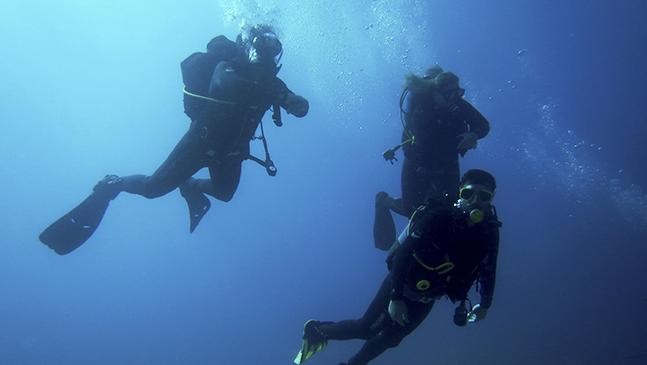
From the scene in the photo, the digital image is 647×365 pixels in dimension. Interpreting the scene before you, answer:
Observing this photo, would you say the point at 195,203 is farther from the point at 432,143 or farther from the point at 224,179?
the point at 432,143

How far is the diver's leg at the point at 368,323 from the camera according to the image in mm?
5879

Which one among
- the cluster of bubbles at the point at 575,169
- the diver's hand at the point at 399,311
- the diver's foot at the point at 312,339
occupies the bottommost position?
the diver's foot at the point at 312,339

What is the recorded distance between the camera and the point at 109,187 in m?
Answer: 6.83

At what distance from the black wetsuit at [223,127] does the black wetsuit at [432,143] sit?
6.37 feet

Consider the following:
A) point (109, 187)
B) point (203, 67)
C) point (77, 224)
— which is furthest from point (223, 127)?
point (77, 224)

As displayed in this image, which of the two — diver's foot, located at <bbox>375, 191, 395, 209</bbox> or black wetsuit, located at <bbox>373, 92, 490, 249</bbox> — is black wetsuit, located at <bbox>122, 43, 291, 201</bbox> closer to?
black wetsuit, located at <bbox>373, 92, 490, 249</bbox>

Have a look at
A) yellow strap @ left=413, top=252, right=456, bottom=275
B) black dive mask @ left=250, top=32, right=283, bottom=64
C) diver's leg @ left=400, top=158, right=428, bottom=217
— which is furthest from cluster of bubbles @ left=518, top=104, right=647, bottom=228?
black dive mask @ left=250, top=32, right=283, bottom=64

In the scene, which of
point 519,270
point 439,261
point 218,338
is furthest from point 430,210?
point 218,338

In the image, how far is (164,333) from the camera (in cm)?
6306

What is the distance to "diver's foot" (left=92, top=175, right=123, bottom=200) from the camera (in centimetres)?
675

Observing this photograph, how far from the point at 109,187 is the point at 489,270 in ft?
17.2

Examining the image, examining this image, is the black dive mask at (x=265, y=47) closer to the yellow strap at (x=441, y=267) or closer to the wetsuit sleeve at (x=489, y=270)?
the yellow strap at (x=441, y=267)

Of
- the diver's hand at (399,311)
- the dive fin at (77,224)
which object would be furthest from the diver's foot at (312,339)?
the dive fin at (77,224)

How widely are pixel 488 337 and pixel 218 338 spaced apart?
3293 cm
